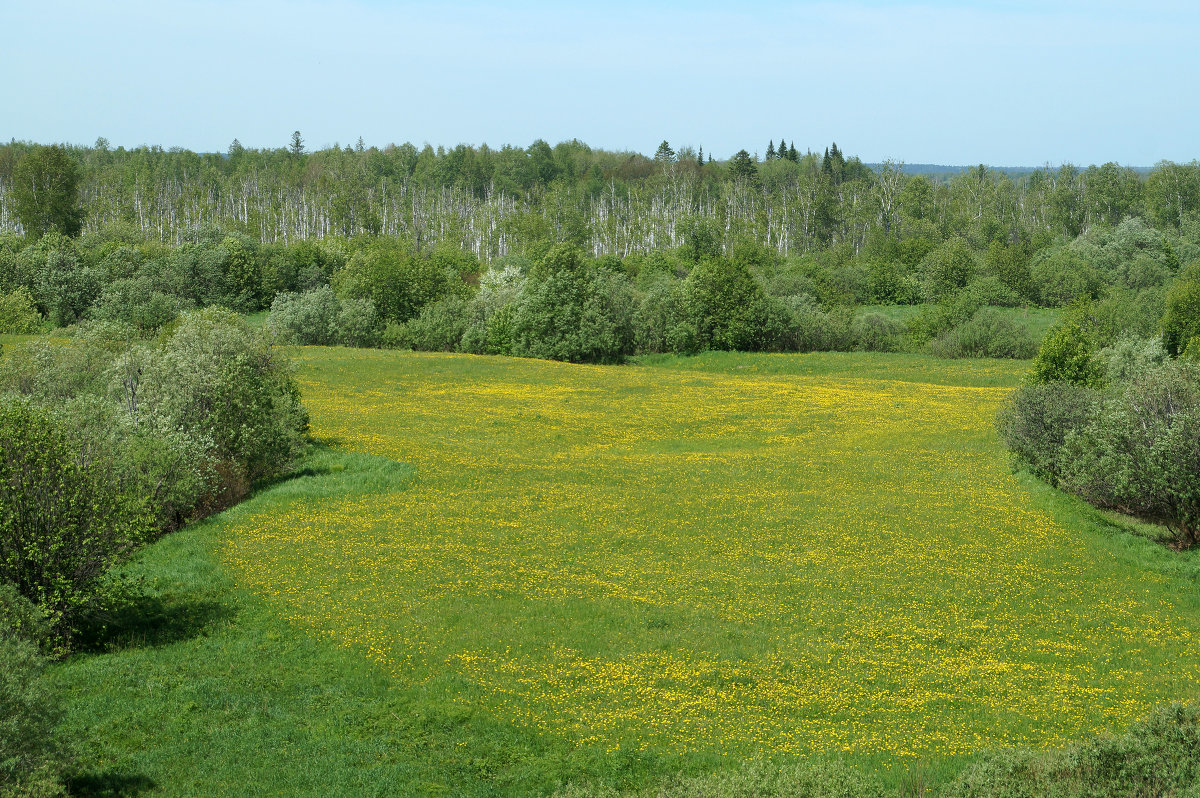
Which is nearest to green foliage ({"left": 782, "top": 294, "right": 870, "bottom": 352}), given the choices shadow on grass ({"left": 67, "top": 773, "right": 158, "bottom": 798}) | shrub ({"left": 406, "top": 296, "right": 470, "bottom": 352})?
shrub ({"left": 406, "top": 296, "right": 470, "bottom": 352})

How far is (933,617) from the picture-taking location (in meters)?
24.0

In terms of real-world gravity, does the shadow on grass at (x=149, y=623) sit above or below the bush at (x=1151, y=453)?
below

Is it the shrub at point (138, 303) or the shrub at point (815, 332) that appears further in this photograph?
the shrub at point (815, 332)

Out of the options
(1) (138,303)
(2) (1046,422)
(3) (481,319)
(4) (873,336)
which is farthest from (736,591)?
(1) (138,303)

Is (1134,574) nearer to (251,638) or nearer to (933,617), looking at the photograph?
(933,617)

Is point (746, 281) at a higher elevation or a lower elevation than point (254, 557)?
higher

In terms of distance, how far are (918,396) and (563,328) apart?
33759mm

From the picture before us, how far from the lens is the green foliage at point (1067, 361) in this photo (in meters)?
46.7

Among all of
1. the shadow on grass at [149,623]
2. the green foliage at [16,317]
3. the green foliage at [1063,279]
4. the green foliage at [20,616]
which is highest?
the green foliage at [1063,279]

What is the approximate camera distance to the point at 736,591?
84.4 feet

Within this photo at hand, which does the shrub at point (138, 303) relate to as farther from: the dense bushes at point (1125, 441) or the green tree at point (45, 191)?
the dense bushes at point (1125, 441)

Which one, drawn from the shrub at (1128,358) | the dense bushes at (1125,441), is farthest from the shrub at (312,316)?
the dense bushes at (1125,441)

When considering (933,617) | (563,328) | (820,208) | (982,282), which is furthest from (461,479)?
(820,208)

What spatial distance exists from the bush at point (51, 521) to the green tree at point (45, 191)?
434 ft
